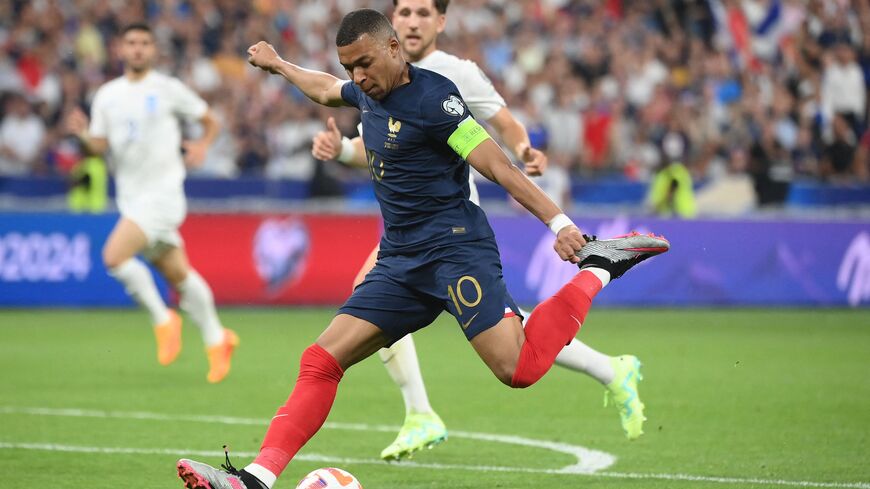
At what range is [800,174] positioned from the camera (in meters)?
22.2

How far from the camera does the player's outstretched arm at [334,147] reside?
7859 mm

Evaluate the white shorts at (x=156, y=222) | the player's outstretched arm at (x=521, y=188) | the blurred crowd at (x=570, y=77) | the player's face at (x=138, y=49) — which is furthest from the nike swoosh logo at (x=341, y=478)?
the blurred crowd at (x=570, y=77)

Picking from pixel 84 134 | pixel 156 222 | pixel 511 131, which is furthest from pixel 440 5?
pixel 156 222

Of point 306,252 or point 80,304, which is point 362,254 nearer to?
point 306,252

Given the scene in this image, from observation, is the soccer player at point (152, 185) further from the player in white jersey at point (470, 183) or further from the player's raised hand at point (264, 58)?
the player's raised hand at point (264, 58)

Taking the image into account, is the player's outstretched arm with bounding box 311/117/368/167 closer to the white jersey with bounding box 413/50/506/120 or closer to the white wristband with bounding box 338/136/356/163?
the white wristband with bounding box 338/136/356/163

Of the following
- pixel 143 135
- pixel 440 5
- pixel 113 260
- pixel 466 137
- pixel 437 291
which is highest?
pixel 440 5

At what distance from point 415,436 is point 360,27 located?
100 inches

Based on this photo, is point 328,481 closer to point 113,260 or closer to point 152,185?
point 113,260

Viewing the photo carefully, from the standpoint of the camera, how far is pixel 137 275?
11.8m

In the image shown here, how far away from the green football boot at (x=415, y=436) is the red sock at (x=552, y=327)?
50.6 inches

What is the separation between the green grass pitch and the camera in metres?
7.56

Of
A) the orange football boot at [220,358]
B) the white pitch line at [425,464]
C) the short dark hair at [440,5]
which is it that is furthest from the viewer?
the orange football boot at [220,358]

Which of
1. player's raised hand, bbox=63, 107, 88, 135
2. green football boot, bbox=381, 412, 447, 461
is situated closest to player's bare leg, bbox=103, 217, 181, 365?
player's raised hand, bbox=63, 107, 88, 135
